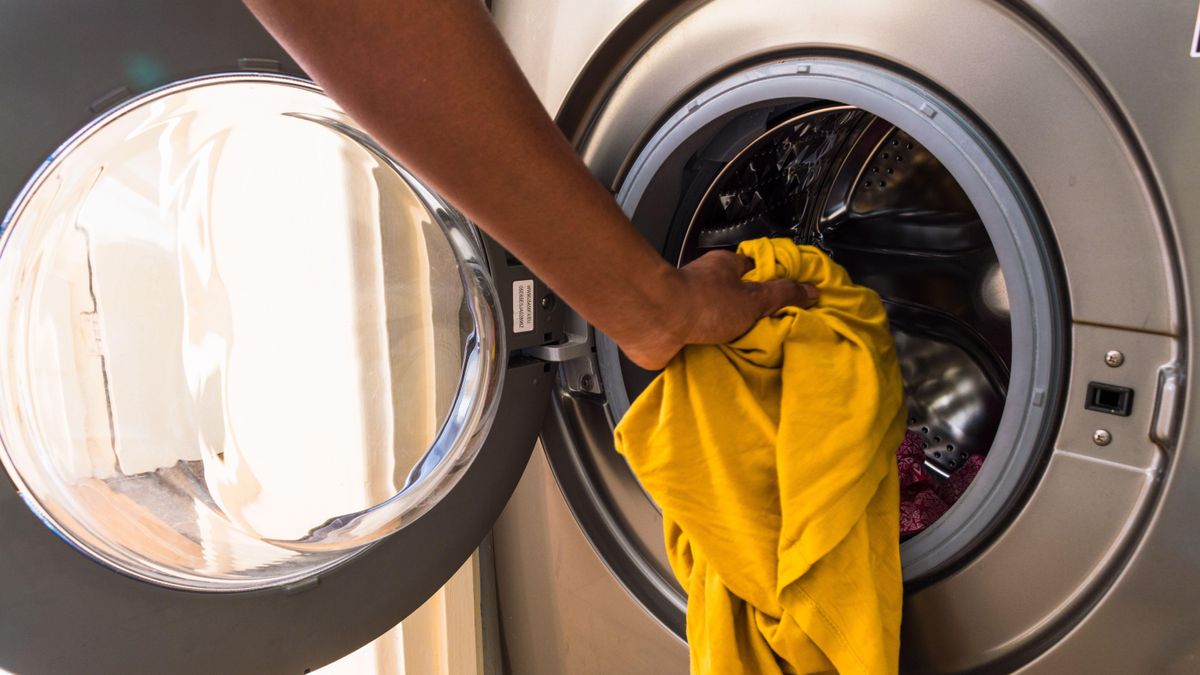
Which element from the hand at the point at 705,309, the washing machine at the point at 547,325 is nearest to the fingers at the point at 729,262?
the hand at the point at 705,309

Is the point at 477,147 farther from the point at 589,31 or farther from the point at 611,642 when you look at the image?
the point at 611,642

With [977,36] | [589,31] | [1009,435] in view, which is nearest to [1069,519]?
[1009,435]

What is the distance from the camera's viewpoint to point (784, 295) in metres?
0.67

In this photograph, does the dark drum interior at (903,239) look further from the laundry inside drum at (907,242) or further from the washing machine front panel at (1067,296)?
the washing machine front panel at (1067,296)

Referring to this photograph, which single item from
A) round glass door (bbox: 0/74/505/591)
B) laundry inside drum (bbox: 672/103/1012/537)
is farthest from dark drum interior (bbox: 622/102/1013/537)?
round glass door (bbox: 0/74/505/591)

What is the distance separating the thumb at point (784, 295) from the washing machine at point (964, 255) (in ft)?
0.48

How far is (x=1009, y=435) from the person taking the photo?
56 cm

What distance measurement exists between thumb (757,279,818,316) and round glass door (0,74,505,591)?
Result: 248mm

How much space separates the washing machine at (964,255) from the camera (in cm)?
50

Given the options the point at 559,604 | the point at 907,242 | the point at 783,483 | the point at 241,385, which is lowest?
the point at 559,604

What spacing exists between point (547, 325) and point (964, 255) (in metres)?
0.44

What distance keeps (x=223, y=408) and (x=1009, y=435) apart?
67 cm

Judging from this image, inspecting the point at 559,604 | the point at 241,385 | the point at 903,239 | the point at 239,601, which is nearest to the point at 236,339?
the point at 241,385

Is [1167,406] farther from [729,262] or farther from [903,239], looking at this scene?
[903,239]
